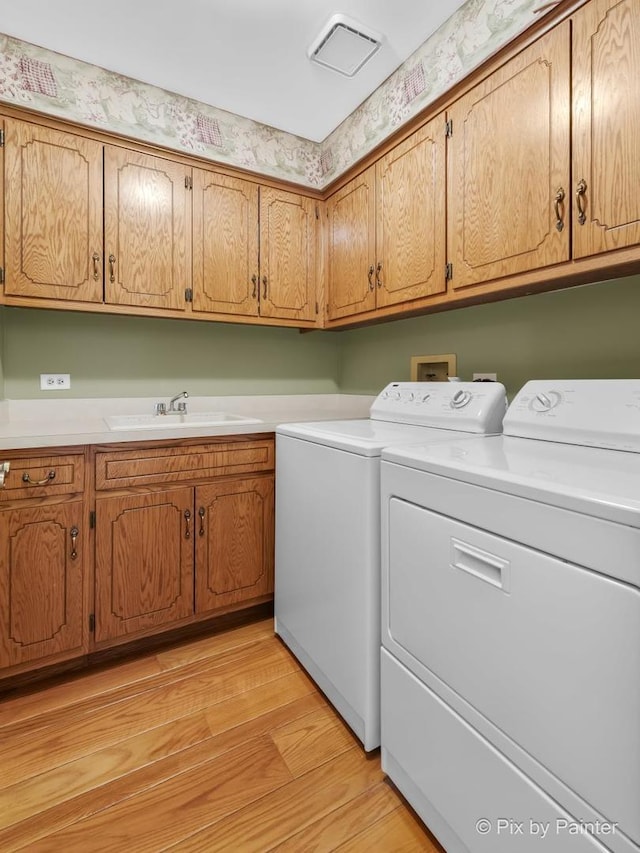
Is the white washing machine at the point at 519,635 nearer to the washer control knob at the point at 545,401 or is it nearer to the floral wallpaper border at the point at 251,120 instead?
the washer control knob at the point at 545,401

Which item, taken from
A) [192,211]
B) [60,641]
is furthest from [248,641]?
[192,211]

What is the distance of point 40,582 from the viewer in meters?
1.59

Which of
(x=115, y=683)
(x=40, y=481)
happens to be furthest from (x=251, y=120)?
(x=115, y=683)

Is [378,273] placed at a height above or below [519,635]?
above

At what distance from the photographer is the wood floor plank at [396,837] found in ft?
3.48

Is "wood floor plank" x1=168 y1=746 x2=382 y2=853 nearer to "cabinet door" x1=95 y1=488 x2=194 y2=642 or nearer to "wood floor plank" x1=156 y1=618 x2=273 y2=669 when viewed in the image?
"wood floor plank" x1=156 y1=618 x2=273 y2=669

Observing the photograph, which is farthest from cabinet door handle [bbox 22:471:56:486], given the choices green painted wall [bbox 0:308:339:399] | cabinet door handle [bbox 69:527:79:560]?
green painted wall [bbox 0:308:339:399]

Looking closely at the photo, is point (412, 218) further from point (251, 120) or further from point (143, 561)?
point (143, 561)

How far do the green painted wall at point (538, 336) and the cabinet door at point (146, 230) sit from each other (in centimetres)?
120

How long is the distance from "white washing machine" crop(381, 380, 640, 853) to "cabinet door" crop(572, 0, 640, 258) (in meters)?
0.47

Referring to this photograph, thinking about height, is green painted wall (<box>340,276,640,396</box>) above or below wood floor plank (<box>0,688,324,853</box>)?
above

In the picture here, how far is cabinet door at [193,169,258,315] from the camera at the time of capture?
2215 mm

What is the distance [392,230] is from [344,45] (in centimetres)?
74

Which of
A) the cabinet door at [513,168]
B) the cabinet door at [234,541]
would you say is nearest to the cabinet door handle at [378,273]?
the cabinet door at [513,168]
